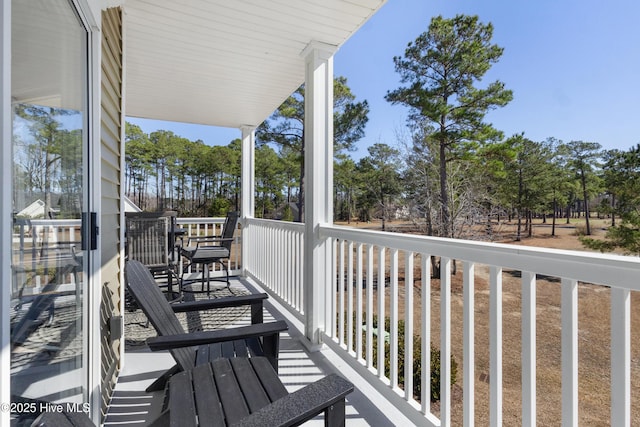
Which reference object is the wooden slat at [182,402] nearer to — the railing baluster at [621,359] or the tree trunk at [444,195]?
the railing baluster at [621,359]

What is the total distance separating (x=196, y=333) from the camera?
5.30 feet

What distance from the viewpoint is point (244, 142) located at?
19.1 feet

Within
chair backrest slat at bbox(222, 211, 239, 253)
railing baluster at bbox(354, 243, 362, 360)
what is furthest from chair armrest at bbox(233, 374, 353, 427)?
chair backrest slat at bbox(222, 211, 239, 253)

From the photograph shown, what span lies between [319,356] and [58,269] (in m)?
2.02

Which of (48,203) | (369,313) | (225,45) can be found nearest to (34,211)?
(48,203)

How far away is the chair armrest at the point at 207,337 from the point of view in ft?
4.87

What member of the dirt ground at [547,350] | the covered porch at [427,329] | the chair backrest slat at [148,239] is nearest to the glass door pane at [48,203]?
the covered porch at [427,329]

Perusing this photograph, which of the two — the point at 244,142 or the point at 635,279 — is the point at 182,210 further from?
the point at 635,279

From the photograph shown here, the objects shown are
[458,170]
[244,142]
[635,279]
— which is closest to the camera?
[635,279]

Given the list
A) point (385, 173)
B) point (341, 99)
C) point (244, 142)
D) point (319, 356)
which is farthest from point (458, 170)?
point (319, 356)

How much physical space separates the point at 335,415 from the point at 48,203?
46.7 inches

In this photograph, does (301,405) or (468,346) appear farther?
(468,346)

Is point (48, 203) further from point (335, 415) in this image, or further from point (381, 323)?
point (381, 323)

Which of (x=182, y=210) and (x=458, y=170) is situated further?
(x=182, y=210)
